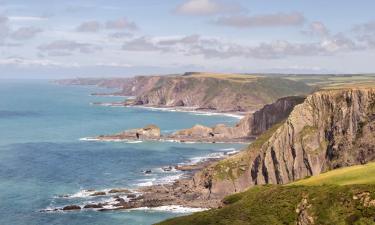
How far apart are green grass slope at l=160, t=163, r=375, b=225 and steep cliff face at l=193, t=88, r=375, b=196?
51.7 metres

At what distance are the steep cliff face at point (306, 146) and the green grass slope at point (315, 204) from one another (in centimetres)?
5170

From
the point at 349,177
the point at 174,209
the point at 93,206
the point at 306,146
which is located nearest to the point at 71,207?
the point at 93,206

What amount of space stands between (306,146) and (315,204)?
71.2 meters

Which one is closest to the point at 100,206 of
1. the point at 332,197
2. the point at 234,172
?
the point at 234,172

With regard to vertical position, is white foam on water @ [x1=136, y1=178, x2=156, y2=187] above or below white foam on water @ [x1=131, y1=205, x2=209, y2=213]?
above

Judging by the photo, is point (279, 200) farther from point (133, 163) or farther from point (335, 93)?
point (133, 163)

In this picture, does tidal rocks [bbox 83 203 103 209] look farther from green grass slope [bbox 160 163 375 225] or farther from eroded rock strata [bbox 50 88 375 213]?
green grass slope [bbox 160 163 375 225]

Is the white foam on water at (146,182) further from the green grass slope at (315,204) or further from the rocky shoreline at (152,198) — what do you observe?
the green grass slope at (315,204)

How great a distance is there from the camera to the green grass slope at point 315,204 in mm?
70938

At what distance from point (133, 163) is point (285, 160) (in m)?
63.0

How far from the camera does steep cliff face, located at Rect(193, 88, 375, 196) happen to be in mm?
141000

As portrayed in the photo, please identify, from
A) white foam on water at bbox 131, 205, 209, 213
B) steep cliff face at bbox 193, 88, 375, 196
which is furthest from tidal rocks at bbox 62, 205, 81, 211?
steep cliff face at bbox 193, 88, 375, 196

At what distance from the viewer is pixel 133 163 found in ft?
617

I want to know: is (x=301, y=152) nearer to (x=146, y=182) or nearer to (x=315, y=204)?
(x=146, y=182)
